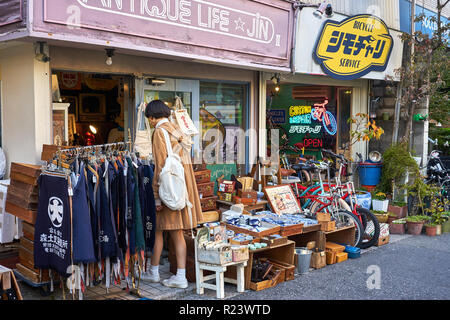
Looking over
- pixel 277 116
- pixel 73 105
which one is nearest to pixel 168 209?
pixel 73 105

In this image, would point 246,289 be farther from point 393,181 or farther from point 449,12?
point 449,12

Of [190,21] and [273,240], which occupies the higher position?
[190,21]

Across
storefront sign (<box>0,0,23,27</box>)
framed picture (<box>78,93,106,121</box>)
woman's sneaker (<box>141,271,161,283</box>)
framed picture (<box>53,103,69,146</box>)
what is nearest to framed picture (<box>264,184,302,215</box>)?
woman's sneaker (<box>141,271,161,283</box>)

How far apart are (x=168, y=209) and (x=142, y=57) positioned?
9.09 ft

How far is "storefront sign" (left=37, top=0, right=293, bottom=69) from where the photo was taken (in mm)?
5582

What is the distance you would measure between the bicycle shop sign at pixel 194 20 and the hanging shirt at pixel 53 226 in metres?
1.84

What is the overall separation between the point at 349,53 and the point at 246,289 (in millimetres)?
5973

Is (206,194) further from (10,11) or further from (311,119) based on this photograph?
(311,119)

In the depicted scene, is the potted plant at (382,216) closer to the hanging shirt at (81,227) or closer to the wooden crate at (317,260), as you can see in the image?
the wooden crate at (317,260)

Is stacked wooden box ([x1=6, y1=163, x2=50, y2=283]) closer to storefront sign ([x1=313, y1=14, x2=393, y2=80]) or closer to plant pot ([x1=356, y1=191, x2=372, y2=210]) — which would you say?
storefront sign ([x1=313, y1=14, x2=393, y2=80])

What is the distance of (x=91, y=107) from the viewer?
1088 cm

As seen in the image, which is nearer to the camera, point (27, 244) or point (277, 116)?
point (27, 244)

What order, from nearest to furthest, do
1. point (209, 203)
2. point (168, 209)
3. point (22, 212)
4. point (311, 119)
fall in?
point (22, 212) → point (168, 209) → point (209, 203) → point (311, 119)

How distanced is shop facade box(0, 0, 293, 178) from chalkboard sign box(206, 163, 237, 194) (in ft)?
0.49
